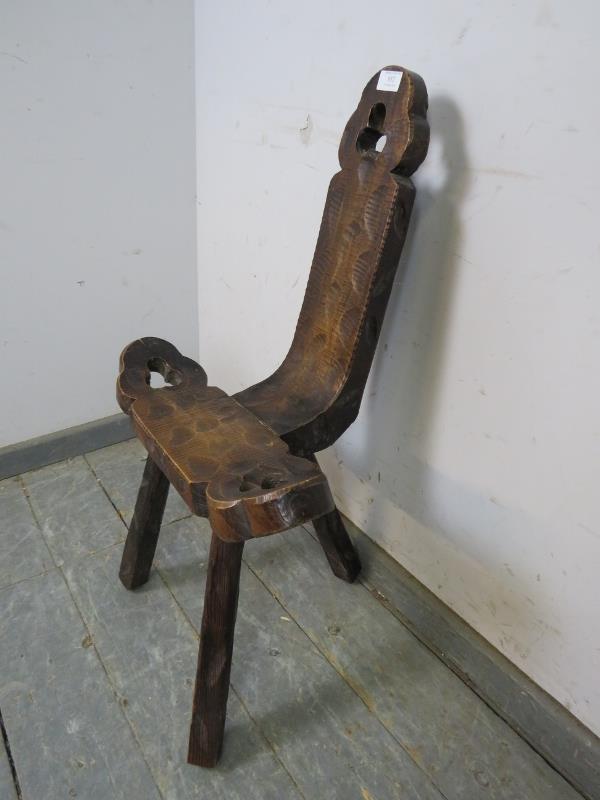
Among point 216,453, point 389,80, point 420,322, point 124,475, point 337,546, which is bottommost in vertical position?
point 124,475

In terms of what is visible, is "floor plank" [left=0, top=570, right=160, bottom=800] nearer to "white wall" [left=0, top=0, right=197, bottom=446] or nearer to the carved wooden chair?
the carved wooden chair

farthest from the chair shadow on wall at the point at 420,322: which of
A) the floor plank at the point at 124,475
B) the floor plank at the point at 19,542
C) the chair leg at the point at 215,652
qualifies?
the floor plank at the point at 19,542

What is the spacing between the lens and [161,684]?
917mm

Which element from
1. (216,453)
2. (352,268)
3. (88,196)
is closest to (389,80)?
(352,268)

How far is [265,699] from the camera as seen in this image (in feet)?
2.97

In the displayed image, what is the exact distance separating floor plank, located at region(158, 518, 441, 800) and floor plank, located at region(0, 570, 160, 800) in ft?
0.62

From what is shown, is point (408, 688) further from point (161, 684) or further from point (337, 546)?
point (161, 684)

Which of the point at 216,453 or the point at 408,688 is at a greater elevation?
the point at 216,453

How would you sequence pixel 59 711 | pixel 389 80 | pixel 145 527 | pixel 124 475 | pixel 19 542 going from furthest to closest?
pixel 124 475 → pixel 19 542 → pixel 145 527 → pixel 59 711 → pixel 389 80

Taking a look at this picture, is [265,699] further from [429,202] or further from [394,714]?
[429,202]

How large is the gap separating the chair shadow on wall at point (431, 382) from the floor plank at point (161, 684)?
1.43ft

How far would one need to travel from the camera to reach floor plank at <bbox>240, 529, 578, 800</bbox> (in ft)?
2.69

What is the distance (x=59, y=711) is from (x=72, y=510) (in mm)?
491

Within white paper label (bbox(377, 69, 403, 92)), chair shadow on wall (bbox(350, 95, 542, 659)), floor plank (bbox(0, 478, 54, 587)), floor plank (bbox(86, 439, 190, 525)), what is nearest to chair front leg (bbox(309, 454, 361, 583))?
chair shadow on wall (bbox(350, 95, 542, 659))
